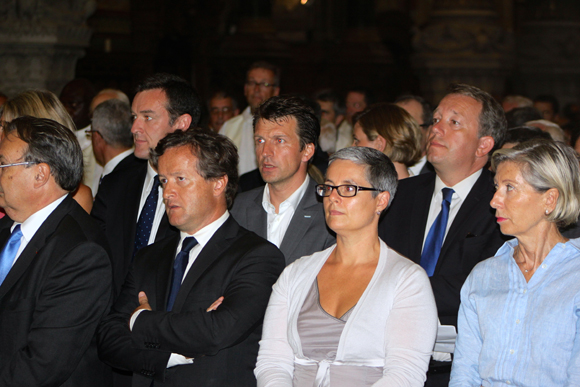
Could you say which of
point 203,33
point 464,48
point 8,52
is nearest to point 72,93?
point 8,52

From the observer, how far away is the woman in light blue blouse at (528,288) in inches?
82.4

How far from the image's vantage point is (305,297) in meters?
2.37

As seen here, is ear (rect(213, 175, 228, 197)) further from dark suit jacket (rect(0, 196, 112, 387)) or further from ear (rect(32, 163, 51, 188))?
ear (rect(32, 163, 51, 188))

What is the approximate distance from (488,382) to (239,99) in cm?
1010

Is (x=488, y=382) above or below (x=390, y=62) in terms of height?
below

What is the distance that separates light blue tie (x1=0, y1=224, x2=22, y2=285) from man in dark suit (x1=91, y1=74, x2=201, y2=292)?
2.37ft

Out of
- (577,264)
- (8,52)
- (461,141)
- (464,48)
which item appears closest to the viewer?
(577,264)

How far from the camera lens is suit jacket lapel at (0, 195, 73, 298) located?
247 cm

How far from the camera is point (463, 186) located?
10.1ft

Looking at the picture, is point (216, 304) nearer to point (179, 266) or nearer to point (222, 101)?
point (179, 266)

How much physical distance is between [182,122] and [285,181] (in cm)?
79

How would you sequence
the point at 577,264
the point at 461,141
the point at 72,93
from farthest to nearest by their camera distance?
the point at 72,93, the point at 461,141, the point at 577,264

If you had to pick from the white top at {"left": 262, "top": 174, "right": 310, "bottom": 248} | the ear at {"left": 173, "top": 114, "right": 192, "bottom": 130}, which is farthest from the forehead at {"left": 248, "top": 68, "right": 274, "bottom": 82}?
the white top at {"left": 262, "top": 174, "right": 310, "bottom": 248}

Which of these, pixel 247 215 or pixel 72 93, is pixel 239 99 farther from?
pixel 247 215
